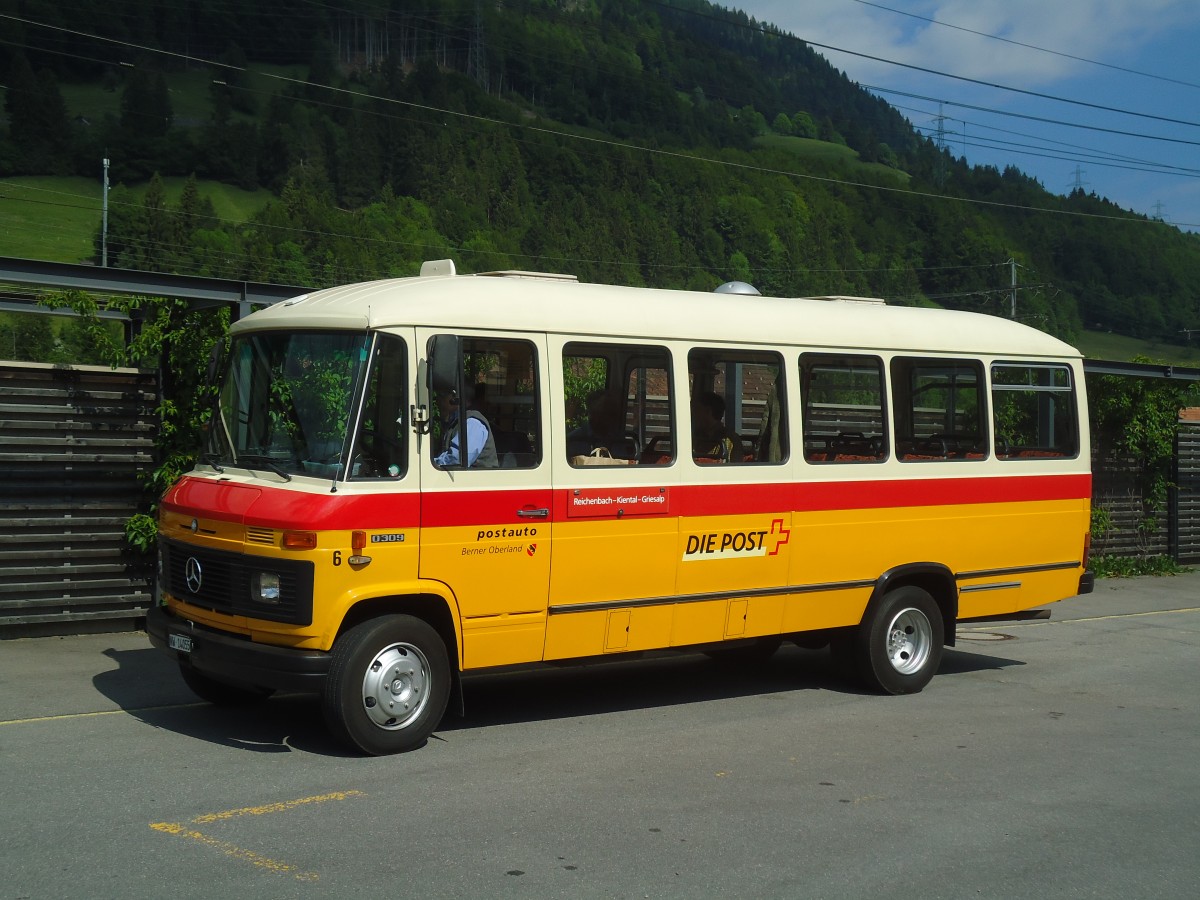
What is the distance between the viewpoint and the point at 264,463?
8094 mm

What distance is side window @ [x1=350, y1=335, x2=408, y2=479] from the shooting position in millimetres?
7773

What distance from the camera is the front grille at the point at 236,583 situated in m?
7.45

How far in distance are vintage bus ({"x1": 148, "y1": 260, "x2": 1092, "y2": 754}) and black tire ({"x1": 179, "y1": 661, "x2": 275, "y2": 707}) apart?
0.03 metres

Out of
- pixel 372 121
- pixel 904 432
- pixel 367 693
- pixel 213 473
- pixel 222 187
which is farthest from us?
pixel 372 121

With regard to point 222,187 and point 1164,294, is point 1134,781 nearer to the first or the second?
point 222,187

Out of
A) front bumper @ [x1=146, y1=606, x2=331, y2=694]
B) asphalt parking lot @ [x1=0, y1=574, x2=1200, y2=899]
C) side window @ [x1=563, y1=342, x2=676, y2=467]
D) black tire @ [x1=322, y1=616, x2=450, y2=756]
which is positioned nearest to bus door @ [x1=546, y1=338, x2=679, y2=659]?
side window @ [x1=563, y1=342, x2=676, y2=467]

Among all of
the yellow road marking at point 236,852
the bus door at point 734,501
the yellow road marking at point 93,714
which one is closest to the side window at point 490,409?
the bus door at point 734,501

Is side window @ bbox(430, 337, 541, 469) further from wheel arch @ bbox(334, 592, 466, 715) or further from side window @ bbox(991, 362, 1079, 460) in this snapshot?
side window @ bbox(991, 362, 1079, 460)

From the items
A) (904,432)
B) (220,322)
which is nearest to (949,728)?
(904,432)

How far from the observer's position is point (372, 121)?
95375 millimetres

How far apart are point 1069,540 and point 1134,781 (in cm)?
386

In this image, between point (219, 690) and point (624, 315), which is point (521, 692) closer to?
point (219, 690)

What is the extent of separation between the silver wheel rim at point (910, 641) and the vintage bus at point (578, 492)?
0.08 ft

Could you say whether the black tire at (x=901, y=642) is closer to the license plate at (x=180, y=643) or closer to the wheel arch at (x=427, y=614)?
the wheel arch at (x=427, y=614)
